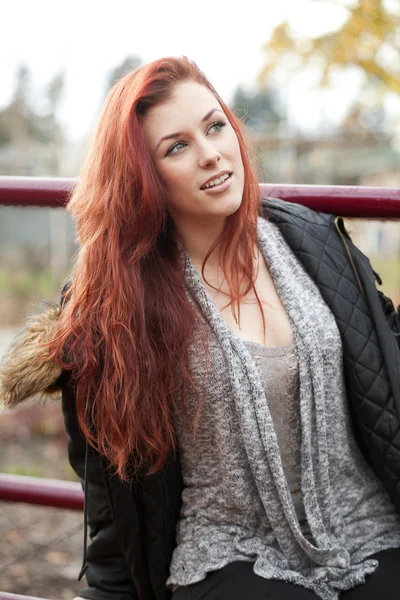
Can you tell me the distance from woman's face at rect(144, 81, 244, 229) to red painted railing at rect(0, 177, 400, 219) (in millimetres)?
155

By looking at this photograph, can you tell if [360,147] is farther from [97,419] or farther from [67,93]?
[97,419]

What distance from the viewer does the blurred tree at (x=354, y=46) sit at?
6641 mm

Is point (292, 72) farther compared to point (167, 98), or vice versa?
point (292, 72)

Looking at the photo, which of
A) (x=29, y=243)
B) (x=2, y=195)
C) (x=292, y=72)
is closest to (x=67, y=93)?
(x=29, y=243)

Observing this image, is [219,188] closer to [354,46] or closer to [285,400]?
[285,400]

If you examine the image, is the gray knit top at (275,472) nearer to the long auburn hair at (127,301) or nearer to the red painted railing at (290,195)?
the long auburn hair at (127,301)

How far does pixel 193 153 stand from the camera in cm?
175

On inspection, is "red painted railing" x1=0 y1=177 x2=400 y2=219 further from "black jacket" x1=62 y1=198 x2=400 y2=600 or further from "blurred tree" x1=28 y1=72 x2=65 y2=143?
"blurred tree" x1=28 y1=72 x2=65 y2=143

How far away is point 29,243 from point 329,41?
811 cm

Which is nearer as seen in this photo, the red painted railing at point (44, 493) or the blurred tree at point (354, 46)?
the red painted railing at point (44, 493)

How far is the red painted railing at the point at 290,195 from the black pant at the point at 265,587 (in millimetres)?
834

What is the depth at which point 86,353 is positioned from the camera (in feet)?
5.58

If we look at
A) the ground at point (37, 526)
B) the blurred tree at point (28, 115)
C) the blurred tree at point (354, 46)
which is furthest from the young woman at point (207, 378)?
the blurred tree at point (28, 115)

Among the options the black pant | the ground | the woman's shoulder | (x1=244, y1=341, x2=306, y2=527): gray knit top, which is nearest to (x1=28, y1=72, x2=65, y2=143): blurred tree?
the ground
